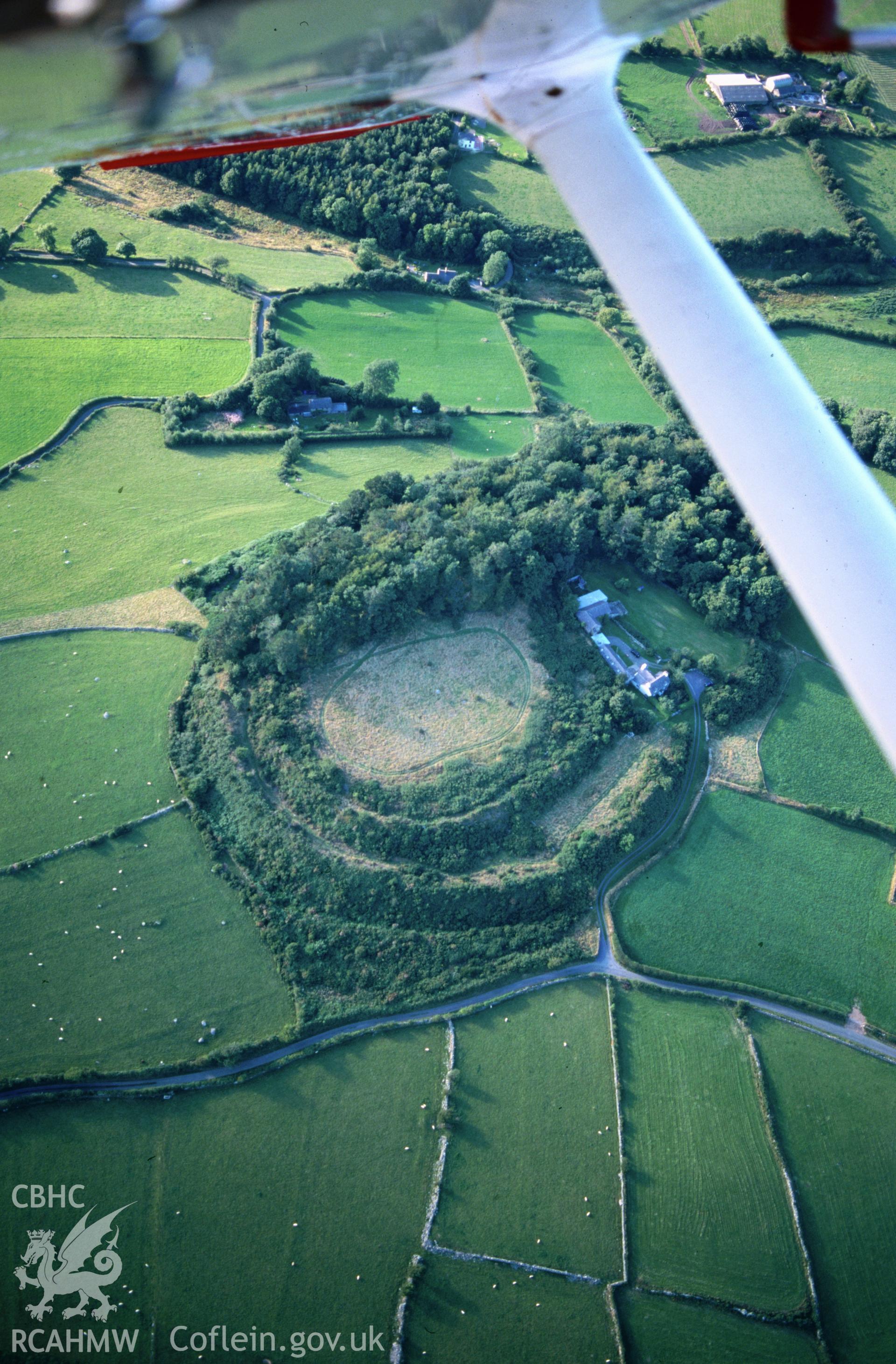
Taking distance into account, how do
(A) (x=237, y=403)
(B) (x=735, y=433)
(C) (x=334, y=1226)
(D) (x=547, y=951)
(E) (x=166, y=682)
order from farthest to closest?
(A) (x=237, y=403) → (E) (x=166, y=682) → (D) (x=547, y=951) → (C) (x=334, y=1226) → (B) (x=735, y=433)

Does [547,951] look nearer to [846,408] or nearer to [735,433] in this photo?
[735,433]

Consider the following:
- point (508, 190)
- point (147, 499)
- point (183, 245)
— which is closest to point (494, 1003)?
point (147, 499)

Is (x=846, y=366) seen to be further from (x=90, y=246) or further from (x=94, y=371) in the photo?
(x=90, y=246)

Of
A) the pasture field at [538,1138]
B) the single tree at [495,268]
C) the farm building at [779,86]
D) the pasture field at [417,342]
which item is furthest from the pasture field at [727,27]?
the pasture field at [538,1138]

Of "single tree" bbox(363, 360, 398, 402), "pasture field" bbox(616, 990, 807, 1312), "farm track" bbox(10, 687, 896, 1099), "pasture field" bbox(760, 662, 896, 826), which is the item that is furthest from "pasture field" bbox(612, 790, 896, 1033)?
"single tree" bbox(363, 360, 398, 402)

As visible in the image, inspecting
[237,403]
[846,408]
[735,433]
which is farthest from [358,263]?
[735,433]

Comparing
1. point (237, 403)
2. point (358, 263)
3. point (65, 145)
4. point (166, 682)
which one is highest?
point (65, 145)
